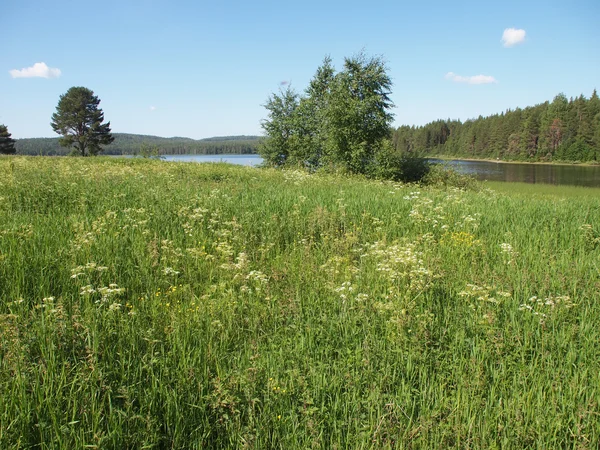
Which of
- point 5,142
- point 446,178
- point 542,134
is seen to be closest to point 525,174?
A: point 446,178

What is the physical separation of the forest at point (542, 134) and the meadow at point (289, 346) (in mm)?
66791

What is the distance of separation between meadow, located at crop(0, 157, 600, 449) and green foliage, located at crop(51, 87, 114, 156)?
67.0 meters

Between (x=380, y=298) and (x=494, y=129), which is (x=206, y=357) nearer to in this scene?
(x=380, y=298)

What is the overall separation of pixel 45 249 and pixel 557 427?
231 inches

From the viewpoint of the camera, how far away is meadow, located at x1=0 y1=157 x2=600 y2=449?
2469 millimetres

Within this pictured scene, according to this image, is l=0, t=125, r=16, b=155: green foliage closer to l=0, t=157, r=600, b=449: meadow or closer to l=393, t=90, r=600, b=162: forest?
l=393, t=90, r=600, b=162: forest

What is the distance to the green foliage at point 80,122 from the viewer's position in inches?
2509

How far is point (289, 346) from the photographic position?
3.38m

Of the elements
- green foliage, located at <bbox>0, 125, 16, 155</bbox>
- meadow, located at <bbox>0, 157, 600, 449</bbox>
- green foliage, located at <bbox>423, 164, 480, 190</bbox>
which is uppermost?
green foliage, located at <bbox>0, 125, 16, 155</bbox>

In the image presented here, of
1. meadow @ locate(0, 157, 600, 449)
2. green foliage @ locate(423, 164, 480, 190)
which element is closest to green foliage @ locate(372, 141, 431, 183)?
green foliage @ locate(423, 164, 480, 190)

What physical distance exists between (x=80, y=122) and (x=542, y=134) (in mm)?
102305

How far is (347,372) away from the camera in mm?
2928

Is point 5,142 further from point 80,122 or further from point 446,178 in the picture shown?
point 446,178

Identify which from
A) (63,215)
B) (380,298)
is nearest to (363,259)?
(380,298)
